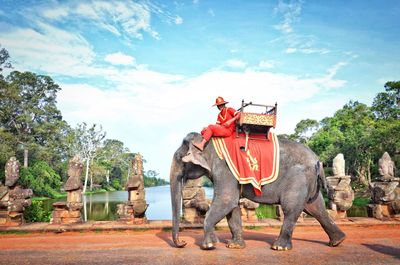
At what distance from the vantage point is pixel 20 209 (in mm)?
8844

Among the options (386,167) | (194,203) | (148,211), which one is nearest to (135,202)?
(194,203)

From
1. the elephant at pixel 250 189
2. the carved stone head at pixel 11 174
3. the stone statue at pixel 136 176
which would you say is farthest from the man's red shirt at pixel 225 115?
the carved stone head at pixel 11 174

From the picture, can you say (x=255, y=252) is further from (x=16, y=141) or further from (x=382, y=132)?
(x=16, y=141)

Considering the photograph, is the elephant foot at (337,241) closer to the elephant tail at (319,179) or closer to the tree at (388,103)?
the elephant tail at (319,179)

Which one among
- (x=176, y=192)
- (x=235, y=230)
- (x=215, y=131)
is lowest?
(x=235, y=230)

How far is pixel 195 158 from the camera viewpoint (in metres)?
6.18

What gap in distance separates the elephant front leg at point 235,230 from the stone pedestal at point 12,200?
236 inches

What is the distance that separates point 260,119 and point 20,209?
696 centimetres

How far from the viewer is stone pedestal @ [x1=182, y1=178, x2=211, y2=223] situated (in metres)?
9.20

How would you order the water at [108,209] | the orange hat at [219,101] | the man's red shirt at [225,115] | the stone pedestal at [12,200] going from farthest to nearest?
1. the water at [108,209]
2. the stone pedestal at [12,200]
3. the orange hat at [219,101]
4. the man's red shirt at [225,115]

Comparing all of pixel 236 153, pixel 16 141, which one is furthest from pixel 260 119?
pixel 16 141

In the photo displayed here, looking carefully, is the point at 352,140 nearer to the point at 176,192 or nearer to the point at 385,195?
the point at 385,195

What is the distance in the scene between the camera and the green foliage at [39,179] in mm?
32844

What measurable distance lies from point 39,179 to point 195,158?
32.9 m
